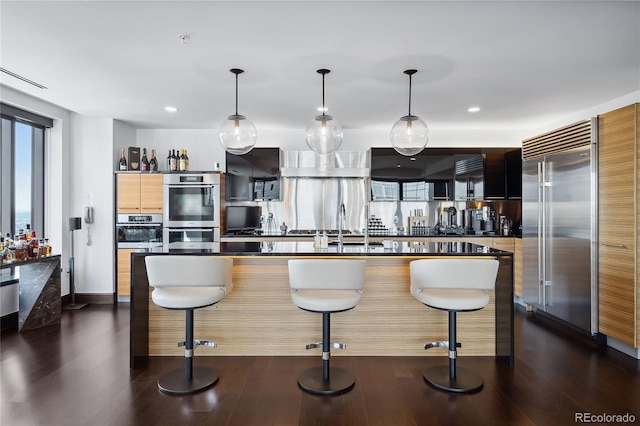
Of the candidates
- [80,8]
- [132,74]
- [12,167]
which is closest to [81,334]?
[12,167]

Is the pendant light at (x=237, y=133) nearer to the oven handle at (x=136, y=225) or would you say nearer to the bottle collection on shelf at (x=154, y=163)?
the bottle collection on shelf at (x=154, y=163)

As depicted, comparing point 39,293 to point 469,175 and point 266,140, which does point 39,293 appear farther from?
point 469,175

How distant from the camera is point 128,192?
5281 mm

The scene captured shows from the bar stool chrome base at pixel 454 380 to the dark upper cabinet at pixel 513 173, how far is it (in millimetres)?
3464

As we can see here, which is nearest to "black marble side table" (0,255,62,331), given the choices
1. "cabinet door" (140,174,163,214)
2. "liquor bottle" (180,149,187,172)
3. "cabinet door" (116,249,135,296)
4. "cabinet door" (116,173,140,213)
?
"cabinet door" (116,249,135,296)

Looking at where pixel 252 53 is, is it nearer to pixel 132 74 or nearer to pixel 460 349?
pixel 132 74

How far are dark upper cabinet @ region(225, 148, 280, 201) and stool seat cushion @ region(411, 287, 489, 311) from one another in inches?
134

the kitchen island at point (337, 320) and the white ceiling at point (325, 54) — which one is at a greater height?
the white ceiling at point (325, 54)

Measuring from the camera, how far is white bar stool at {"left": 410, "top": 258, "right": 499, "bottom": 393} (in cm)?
266

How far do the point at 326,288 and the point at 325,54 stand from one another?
188 cm

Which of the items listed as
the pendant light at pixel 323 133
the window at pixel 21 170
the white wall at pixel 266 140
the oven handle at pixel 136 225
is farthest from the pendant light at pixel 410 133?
the window at pixel 21 170

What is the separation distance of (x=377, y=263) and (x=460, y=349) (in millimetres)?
1081

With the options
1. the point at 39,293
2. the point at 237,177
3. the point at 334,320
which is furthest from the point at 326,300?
the point at 39,293

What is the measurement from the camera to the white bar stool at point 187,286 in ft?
8.80
